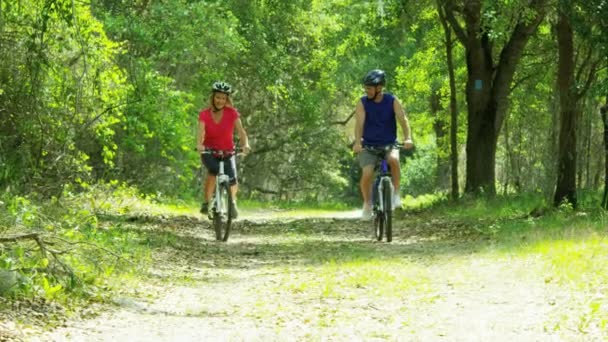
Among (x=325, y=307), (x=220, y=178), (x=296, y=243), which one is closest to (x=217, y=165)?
(x=220, y=178)

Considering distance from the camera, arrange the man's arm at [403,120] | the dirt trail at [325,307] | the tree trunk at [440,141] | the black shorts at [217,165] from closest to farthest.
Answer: the dirt trail at [325,307]
the man's arm at [403,120]
the black shorts at [217,165]
the tree trunk at [440,141]

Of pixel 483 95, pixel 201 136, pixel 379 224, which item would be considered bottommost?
pixel 379 224

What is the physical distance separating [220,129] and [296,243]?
1854 millimetres

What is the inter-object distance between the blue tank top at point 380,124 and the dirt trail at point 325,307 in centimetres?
223

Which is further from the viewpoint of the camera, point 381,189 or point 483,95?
point 483,95

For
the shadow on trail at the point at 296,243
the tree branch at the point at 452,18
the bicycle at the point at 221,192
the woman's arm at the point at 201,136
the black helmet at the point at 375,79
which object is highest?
the tree branch at the point at 452,18

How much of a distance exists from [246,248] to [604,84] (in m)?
5.24

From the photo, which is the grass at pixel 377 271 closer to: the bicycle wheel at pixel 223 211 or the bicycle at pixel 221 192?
the bicycle wheel at pixel 223 211

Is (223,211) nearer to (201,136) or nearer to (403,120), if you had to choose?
(201,136)

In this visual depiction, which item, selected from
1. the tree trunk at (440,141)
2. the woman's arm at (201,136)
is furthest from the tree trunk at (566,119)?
the tree trunk at (440,141)

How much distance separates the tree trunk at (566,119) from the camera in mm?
16016

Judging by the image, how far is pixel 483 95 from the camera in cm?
2253

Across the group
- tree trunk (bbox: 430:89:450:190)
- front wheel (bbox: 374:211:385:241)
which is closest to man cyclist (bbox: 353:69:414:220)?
front wheel (bbox: 374:211:385:241)

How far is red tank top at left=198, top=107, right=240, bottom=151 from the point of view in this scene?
13.7 meters
